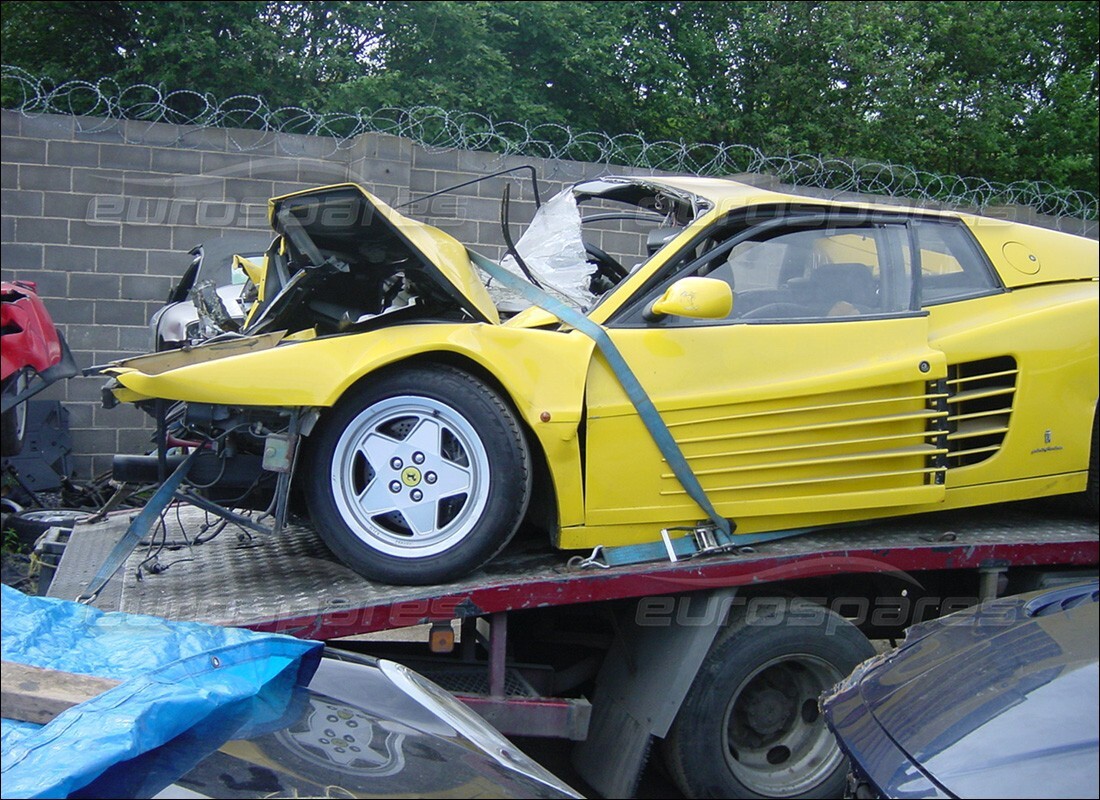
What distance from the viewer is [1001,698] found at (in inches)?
88.5

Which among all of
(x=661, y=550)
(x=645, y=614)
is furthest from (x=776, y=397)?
(x=645, y=614)

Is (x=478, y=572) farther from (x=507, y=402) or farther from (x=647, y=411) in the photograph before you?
(x=647, y=411)

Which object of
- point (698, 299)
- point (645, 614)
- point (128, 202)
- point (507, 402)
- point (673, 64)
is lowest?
point (645, 614)

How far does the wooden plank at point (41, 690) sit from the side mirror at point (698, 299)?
217 cm

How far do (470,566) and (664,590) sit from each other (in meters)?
0.70

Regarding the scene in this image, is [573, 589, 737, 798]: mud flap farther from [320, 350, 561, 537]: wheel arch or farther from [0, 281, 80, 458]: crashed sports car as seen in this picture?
[0, 281, 80, 458]: crashed sports car

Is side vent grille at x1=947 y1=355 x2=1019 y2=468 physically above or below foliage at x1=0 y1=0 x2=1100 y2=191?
below

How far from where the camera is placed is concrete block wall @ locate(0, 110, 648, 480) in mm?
7680

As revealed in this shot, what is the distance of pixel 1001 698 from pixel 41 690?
2.19 m

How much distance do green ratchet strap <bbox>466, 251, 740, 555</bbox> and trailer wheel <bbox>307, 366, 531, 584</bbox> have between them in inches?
16.9

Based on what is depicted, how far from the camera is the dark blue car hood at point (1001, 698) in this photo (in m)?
2.00

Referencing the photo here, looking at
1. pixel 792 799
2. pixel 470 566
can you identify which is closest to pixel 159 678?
pixel 470 566

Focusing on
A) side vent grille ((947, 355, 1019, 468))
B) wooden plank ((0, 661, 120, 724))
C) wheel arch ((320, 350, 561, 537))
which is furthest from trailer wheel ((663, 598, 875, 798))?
wooden plank ((0, 661, 120, 724))

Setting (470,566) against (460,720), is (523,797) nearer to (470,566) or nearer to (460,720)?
(460,720)
